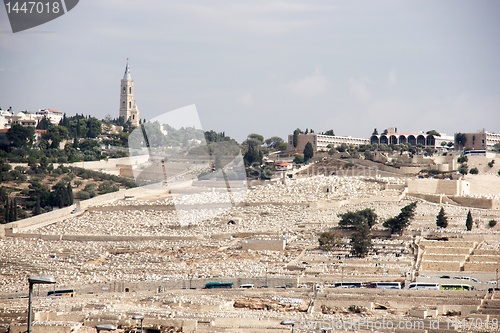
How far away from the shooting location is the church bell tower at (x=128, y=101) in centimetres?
9425

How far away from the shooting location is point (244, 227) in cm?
4716

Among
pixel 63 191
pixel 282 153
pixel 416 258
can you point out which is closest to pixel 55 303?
pixel 416 258

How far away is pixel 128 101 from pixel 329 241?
56.5m

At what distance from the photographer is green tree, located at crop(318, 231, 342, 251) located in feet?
134

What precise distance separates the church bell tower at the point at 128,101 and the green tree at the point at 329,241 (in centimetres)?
5372

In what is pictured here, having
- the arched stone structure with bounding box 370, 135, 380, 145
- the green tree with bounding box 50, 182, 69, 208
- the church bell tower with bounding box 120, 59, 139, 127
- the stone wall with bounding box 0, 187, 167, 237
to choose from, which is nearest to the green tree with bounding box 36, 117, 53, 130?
the church bell tower with bounding box 120, 59, 139, 127

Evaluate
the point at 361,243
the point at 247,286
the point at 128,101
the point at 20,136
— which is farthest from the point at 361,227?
the point at 128,101

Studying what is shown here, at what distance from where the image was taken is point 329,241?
40938mm

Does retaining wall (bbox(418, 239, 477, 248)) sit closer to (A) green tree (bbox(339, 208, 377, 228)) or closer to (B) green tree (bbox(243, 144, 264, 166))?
(A) green tree (bbox(339, 208, 377, 228))

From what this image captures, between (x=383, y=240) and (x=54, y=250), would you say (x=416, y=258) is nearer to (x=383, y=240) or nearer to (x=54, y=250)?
(x=383, y=240)

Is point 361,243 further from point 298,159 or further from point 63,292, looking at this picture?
point 298,159

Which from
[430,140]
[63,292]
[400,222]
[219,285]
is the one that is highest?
[430,140]

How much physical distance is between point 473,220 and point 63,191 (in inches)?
798

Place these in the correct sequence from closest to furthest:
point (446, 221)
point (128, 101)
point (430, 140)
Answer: point (446, 221), point (430, 140), point (128, 101)
